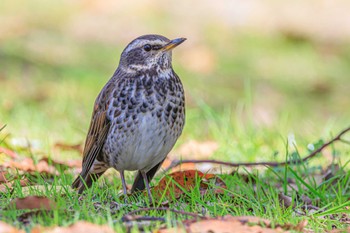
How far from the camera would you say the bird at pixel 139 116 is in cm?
514

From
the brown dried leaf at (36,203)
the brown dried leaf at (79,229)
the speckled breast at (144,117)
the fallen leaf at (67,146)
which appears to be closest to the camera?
the brown dried leaf at (79,229)

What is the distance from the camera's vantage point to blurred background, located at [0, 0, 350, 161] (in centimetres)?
746

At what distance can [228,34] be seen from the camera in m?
13.7

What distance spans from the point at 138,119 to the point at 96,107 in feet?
1.69

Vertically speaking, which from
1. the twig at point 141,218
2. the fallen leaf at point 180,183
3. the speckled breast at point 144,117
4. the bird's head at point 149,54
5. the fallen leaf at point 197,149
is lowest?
the fallen leaf at point 197,149

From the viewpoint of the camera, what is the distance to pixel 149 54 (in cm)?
554

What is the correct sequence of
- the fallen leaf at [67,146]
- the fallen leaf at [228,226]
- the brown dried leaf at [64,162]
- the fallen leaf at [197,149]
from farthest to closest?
the fallen leaf at [197,149] → the fallen leaf at [67,146] → the brown dried leaf at [64,162] → the fallen leaf at [228,226]

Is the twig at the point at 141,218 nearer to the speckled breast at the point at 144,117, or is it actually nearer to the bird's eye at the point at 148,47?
the speckled breast at the point at 144,117

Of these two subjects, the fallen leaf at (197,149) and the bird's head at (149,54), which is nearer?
the bird's head at (149,54)

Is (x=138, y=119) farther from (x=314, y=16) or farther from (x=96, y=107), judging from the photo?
(x=314, y=16)

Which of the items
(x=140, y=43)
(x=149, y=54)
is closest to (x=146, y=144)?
(x=149, y=54)

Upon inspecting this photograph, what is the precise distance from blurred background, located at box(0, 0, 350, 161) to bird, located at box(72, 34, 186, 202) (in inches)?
36.8

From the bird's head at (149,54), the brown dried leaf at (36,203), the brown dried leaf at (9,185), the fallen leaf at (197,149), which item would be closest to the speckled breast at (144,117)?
the bird's head at (149,54)

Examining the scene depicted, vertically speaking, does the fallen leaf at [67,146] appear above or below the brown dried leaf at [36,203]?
below
